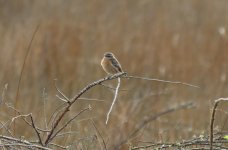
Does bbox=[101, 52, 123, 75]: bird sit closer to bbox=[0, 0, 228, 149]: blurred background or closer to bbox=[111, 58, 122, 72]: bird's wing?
bbox=[111, 58, 122, 72]: bird's wing

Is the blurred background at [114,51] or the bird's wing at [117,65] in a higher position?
the blurred background at [114,51]

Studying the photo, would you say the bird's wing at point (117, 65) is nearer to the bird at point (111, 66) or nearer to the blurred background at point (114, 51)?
the bird at point (111, 66)

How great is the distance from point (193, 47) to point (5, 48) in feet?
6.80

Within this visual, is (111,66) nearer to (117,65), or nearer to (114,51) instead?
(117,65)

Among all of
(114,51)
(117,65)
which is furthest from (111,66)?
(114,51)

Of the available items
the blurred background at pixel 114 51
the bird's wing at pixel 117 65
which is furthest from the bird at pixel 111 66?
the blurred background at pixel 114 51

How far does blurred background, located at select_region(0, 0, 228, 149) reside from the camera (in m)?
6.14

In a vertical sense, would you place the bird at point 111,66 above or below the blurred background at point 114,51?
below

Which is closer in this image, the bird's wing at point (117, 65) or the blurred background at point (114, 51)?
the bird's wing at point (117, 65)

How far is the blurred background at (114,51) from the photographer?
20.1 feet

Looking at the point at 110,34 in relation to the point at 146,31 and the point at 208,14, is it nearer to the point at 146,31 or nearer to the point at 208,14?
the point at 146,31

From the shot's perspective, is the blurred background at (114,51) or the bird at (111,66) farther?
the blurred background at (114,51)

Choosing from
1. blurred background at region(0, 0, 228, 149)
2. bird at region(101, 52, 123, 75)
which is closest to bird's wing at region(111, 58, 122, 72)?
bird at region(101, 52, 123, 75)

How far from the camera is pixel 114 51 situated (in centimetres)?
703
